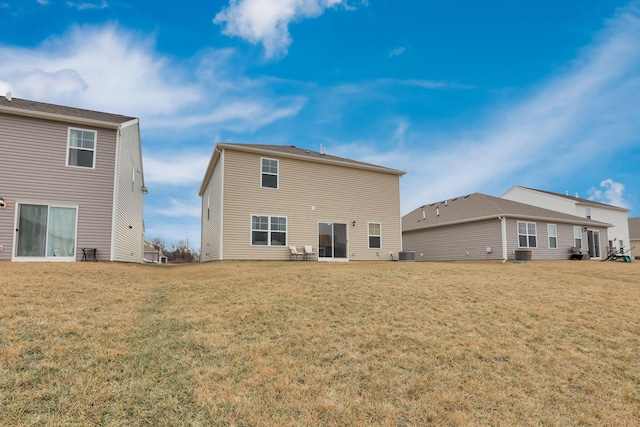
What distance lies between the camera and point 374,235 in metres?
18.2

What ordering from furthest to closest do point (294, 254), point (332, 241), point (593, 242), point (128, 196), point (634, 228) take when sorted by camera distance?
point (634, 228) → point (593, 242) → point (332, 241) → point (128, 196) → point (294, 254)

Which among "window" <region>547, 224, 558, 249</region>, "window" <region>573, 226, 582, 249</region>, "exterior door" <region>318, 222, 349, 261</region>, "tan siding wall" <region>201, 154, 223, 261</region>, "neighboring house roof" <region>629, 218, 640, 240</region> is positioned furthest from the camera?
"neighboring house roof" <region>629, 218, 640, 240</region>

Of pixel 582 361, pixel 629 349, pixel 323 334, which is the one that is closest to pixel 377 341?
pixel 323 334

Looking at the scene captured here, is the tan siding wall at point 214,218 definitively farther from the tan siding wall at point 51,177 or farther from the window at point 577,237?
the window at point 577,237

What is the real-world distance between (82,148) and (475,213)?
2054 centimetres

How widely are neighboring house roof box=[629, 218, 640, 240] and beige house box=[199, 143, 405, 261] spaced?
3382 cm

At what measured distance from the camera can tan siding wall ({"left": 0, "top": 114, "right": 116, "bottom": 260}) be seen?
38.9 ft

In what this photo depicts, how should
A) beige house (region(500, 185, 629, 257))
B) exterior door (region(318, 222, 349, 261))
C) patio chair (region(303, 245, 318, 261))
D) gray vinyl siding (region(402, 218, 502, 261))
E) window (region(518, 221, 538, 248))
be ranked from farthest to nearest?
beige house (region(500, 185, 629, 257))
window (region(518, 221, 538, 248))
gray vinyl siding (region(402, 218, 502, 261))
exterior door (region(318, 222, 349, 261))
patio chair (region(303, 245, 318, 261))

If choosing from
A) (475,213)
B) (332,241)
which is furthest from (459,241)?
(332,241)

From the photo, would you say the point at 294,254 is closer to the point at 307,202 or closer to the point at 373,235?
the point at 307,202

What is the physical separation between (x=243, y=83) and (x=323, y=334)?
13782mm

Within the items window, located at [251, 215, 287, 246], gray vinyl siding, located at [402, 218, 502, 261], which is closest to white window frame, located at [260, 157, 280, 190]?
window, located at [251, 215, 287, 246]

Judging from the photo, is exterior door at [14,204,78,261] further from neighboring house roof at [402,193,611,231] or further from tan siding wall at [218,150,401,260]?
neighboring house roof at [402,193,611,231]

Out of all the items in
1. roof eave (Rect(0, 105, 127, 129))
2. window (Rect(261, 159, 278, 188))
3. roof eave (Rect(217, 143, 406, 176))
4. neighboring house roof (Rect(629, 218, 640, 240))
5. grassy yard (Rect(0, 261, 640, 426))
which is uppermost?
roof eave (Rect(0, 105, 127, 129))
